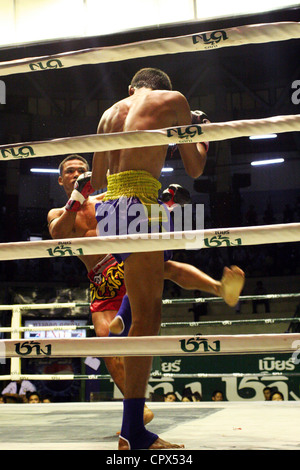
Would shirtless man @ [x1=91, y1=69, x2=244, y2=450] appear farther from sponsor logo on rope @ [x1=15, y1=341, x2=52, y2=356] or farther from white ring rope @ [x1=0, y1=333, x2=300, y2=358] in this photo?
sponsor logo on rope @ [x1=15, y1=341, x2=52, y2=356]

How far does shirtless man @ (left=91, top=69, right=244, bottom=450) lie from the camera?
1.72 m

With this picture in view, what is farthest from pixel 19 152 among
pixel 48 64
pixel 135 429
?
pixel 135 429

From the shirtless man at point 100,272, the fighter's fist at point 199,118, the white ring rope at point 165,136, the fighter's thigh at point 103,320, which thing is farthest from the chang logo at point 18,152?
A: the fighter's thigh at point 103,320

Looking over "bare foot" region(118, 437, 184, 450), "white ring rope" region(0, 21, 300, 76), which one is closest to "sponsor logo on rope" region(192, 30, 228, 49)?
"white ring rope" region(0, 21, 300, 76)

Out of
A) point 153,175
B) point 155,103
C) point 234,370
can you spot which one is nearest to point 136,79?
point 155,103

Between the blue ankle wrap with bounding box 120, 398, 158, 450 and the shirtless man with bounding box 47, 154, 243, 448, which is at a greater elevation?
the shirtless man with bounding box 47, 154, 243, 448

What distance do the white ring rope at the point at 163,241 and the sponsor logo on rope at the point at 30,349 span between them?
11.1 inches

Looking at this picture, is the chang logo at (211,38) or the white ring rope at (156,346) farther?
the chang logo at (211,38)

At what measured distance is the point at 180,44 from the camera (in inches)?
69.8

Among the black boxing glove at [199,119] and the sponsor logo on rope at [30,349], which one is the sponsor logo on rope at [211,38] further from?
the sponsor logo on rope at [30,349]

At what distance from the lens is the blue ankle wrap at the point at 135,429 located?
5.47 ft

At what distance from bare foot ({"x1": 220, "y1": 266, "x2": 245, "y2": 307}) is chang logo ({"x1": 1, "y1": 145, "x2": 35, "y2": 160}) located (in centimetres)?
76

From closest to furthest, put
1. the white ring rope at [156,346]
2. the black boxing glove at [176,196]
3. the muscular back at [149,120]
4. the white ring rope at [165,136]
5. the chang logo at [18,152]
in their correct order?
the white ring rope at [156,346]
the white ring rope at [165,136]
the chang logo at [18,152]
the muscular back at [149,120]
the black boxing glove at [176,196]

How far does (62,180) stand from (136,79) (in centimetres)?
143
